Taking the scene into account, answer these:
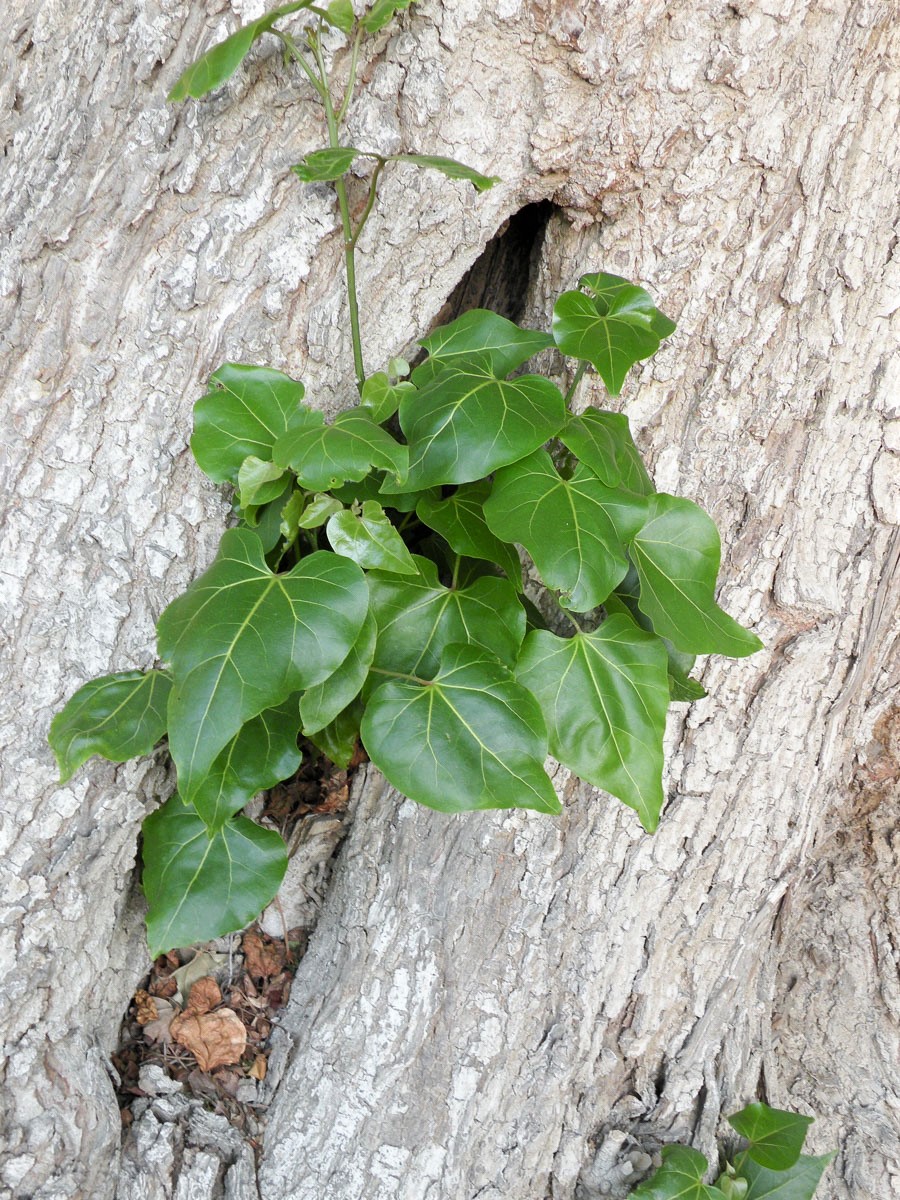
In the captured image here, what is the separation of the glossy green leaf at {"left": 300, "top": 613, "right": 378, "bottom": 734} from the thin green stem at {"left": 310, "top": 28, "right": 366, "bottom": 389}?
380 mm

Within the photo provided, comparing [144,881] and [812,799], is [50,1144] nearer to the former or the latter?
[144,881]

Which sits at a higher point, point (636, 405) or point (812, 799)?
point (636, 405)

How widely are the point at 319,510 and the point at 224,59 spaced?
533mm

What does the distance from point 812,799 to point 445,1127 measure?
2.51 ft

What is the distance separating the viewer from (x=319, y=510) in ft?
3.55

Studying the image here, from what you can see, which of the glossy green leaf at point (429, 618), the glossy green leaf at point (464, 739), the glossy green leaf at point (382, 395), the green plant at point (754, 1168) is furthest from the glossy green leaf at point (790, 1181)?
the glossy green leaf at point (382, 395)

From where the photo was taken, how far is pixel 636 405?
1.29 m

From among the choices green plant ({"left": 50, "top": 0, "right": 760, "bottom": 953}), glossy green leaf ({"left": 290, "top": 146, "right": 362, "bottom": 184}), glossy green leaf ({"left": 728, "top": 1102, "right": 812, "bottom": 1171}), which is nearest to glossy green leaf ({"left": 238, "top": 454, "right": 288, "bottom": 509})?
green plant ({"left": 50, "top": 0, "right": 760, "bottom": 953})

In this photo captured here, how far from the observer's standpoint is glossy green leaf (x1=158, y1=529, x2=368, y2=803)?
922 mm

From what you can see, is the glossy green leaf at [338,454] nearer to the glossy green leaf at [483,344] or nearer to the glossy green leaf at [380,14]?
the glossy green leaf at [483,344]

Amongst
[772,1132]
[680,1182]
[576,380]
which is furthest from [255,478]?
[772,1132]

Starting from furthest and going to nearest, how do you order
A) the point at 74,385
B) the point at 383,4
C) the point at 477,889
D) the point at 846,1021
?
1. the point at 846,1021
2. the point at 477,889
3. the point at 74,385
4. the point at 383,4

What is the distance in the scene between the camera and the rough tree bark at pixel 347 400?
1188mm

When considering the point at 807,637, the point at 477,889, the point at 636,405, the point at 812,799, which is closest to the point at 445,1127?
the point at 477,889
